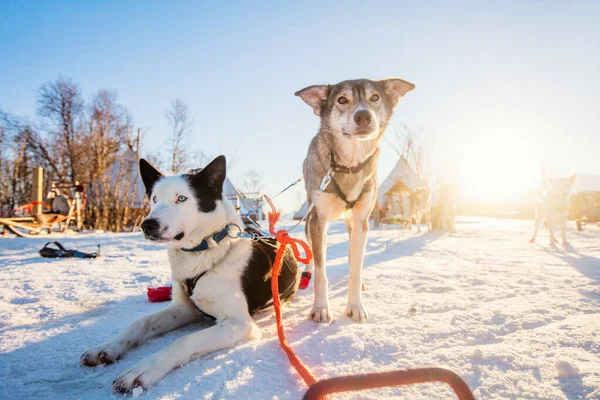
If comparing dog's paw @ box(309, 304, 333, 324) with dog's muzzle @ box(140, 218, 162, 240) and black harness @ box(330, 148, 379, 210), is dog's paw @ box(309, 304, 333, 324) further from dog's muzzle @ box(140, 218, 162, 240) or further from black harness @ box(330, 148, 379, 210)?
dog's muzzle @ box(140, 218, 162, 240)

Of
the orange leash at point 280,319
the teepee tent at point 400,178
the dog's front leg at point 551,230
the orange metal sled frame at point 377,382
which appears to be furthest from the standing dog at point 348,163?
the teepee tent at point 400,178

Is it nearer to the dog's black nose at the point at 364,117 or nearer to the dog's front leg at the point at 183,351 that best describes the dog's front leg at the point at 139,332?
the dog's front leg at the point at 183,351

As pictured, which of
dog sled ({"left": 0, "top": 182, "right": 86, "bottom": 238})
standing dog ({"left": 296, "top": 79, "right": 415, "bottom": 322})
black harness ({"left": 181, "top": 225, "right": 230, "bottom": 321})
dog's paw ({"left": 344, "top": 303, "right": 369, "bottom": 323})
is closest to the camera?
black harness ({"left": 181, "top": 225, "right": 230, "bottom": 321})

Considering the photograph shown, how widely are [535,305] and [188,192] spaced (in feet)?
9.45

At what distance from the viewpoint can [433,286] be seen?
3373 mm

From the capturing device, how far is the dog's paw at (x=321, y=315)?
7.49ft

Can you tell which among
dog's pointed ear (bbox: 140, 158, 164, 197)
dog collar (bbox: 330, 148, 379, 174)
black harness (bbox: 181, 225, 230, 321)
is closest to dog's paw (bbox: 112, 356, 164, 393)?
black harness (bbox: 181, 225, 230, 321)

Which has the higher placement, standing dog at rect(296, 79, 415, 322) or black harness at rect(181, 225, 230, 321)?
standing dog at rect(296, 79, 415, 322)

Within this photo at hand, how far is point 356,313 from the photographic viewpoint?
7.80 ft

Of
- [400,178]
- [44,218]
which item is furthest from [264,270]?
[400,178]

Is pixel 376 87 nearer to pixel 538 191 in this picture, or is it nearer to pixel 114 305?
pixel 114 305

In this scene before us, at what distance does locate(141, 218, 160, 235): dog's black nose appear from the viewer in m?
1.84

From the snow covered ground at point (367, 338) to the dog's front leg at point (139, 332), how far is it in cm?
5

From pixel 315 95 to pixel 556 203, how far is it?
30.1 feet
